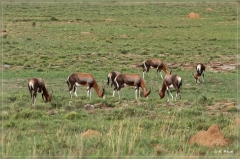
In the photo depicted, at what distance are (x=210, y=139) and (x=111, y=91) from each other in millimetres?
10183

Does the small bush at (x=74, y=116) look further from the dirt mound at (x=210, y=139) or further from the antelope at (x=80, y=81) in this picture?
the antelope at (x=80, y=81)

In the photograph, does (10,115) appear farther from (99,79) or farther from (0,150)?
(99,79)

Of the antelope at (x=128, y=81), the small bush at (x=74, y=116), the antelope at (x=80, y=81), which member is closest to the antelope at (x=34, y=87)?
the antelope at (x=80, y=81)

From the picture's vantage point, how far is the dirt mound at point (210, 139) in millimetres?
10203

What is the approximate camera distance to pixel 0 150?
30.6ft

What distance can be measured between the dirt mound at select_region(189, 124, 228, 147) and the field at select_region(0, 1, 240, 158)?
15cm

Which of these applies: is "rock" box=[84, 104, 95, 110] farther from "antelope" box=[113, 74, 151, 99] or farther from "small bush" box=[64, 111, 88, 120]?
"antelope" box=[113, 74, 151, 99]

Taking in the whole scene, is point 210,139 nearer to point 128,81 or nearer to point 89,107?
point 89,107

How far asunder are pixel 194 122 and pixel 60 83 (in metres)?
10.6

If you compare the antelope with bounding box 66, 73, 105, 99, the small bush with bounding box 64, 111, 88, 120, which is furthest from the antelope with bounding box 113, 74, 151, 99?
the small bush with bounding box 64, 111, 88, 120

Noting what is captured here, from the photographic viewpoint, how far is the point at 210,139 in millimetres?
10312

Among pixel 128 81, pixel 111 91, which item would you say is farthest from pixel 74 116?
pixel 111 91

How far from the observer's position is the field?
988 centimetres

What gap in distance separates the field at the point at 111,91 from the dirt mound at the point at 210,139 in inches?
6.0
